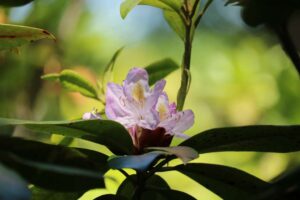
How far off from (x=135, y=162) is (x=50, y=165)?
0.28 ft

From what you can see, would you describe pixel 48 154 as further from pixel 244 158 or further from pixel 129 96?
pixel 244 158

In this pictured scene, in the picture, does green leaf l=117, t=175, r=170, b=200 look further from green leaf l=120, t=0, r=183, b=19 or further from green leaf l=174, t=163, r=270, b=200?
green leaf l=120, t=0, r=183, b=19

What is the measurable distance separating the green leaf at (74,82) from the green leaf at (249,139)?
0.33 metres

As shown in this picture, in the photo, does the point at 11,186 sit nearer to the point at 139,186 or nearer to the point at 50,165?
the point at 50,165

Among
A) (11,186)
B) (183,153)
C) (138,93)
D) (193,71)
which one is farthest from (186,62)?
(193,71)

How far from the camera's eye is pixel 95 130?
0.62 metres

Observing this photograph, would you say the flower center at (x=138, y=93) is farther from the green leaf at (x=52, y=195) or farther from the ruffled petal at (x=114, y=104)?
the green leaf at (x=52, y=195)

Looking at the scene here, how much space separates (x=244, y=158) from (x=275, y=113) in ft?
0.55

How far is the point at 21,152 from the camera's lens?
1.67 ft

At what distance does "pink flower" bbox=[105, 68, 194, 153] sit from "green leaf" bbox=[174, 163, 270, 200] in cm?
5

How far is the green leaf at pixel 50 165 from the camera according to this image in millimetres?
474

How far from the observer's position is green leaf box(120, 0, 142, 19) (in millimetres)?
691

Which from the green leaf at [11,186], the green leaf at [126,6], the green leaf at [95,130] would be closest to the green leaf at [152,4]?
the green leaf at [126,6]

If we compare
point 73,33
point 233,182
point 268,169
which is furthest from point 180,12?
point 73,33
